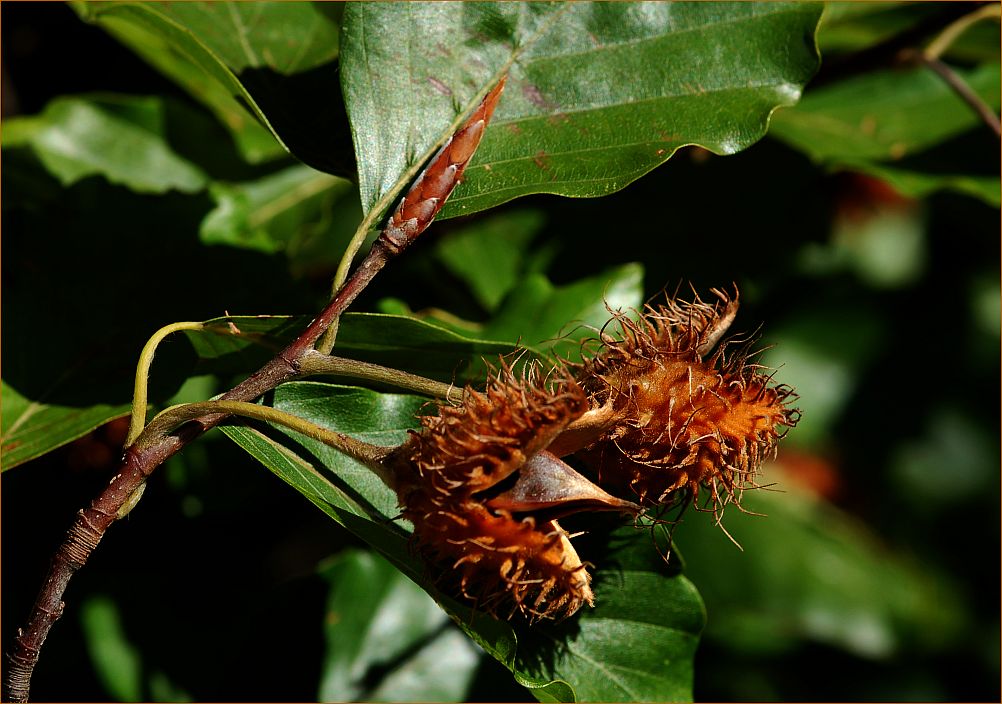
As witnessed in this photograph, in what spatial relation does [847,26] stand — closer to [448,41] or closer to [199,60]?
[448,41]

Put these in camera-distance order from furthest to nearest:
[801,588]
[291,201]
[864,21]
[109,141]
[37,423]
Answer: [801,588], [864,21], [291,201], [109,141], [37,423]

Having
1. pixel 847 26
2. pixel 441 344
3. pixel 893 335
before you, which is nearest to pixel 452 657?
pixel 441 344

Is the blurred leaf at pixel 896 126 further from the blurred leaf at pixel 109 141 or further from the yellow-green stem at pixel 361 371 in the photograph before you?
the blurred leaf at pixel 109 141

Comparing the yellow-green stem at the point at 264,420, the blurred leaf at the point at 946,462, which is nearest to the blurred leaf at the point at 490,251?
the yellow-green stem at the point at 264,420

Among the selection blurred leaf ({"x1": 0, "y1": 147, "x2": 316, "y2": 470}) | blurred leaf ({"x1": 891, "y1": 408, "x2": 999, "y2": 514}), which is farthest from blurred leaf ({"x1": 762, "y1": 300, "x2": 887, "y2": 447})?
blurred leaf ({"x1": 0, "y1": 147, "x2": 316, "y2": 470})

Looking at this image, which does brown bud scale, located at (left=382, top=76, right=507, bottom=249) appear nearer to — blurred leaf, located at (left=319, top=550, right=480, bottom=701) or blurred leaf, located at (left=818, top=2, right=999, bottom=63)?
blurred leaf, located at (left=319, top=550, right=480, bottom=701)

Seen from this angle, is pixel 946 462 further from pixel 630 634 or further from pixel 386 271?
pixel 630 634

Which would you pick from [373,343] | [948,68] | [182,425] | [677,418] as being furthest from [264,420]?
[948,68]
